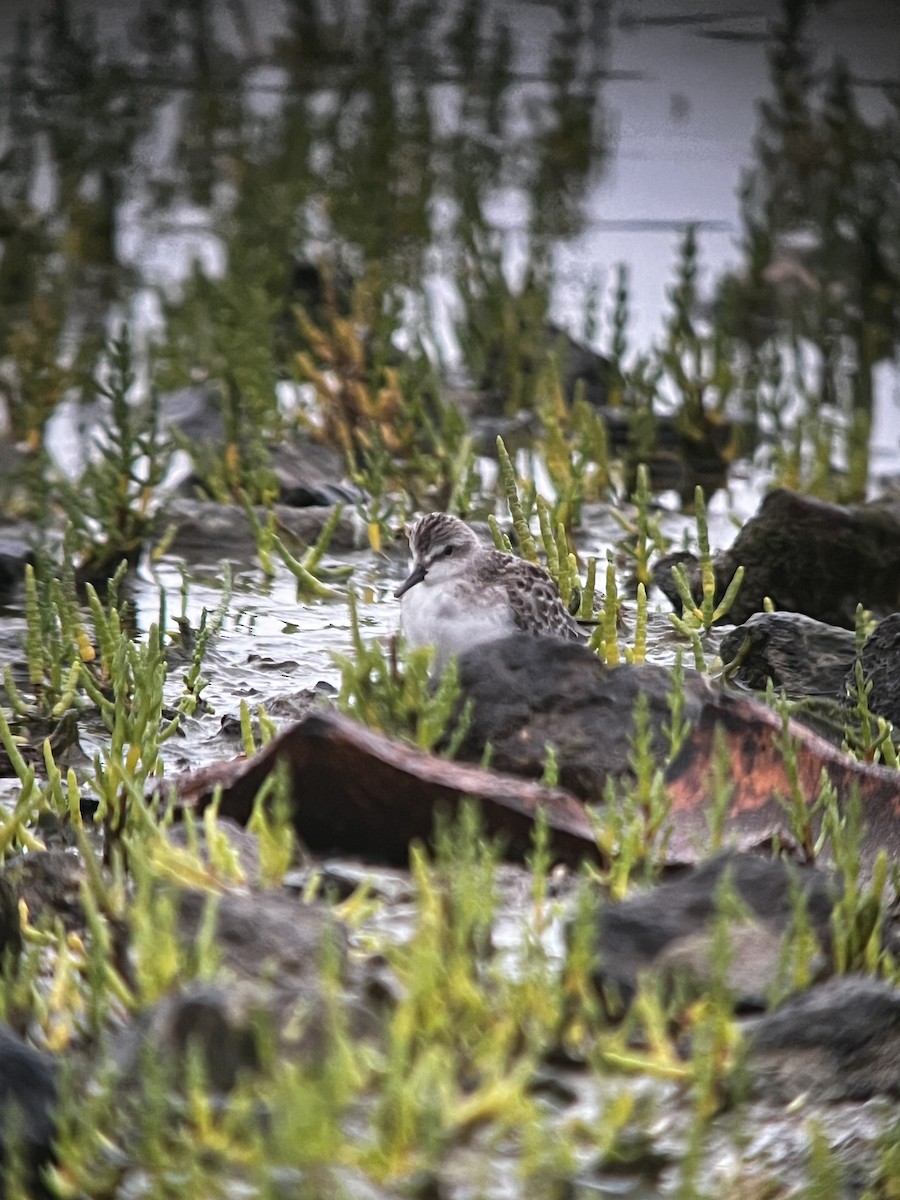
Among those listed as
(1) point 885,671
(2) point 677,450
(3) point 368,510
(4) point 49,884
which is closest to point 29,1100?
(4) point 49,884

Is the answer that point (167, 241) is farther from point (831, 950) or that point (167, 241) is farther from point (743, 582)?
point (831, 950)

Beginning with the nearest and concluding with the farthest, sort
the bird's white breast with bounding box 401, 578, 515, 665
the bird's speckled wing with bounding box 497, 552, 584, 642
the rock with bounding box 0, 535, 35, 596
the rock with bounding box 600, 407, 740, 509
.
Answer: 1. the bird's white breast with bounding box 401, 578, 515, 665
2. the bird's speckled wing with bounding box 497, 552, 584, 642
3. the rock with bounding box 0, 535, 35, 596
4. the rock with bounding box 600, 407, 740, 509

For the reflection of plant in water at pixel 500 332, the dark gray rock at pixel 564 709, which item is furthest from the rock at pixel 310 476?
the dark gray rock at pixel 564 709

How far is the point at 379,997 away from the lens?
3361mm

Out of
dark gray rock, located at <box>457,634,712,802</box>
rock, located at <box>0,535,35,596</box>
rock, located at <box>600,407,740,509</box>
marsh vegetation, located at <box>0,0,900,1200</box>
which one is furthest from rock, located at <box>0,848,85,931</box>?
rock, located at <box>600,407,740,509</box>

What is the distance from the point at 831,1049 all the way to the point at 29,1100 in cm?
137

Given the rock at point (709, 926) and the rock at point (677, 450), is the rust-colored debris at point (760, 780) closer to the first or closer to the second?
the rock at point (709, 926)

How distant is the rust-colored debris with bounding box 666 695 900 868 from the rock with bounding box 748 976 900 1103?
925 mm

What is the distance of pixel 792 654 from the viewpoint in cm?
547

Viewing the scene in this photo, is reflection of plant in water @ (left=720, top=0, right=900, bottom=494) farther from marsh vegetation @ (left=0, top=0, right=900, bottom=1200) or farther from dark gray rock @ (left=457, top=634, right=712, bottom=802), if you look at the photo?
dark gray rock @ (left=457, top=634, right=712, bottom=802)

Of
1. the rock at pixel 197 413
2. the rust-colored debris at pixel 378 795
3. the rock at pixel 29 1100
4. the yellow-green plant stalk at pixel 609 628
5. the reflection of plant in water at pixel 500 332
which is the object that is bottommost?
the rock at pixel 29 1100

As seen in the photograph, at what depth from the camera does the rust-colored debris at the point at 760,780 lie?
4.25m

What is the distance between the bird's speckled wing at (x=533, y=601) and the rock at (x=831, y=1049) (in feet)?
6.07

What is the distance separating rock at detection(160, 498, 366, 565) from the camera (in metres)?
7.36
